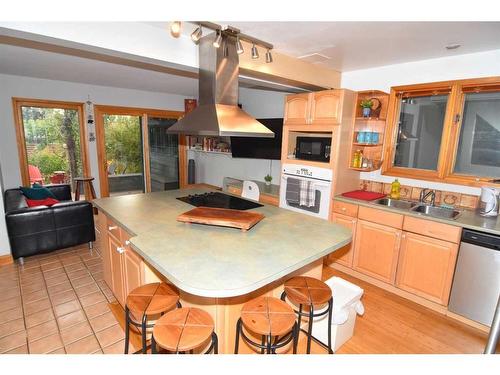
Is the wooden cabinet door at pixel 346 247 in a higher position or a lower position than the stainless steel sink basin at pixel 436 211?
lower

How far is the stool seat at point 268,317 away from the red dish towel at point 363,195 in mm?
1958

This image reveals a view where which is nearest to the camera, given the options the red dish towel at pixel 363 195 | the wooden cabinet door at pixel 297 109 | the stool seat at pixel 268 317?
the stool seat at pixel 268 317

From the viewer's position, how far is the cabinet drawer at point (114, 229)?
2.10 metres

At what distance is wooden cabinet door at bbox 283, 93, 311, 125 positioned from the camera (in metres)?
3.26

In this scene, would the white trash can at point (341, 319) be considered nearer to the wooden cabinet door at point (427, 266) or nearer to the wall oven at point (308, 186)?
the wooden cabinet door at point (427, 266)

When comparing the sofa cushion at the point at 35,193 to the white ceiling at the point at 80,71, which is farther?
the sofa cushion at the point at 35,193

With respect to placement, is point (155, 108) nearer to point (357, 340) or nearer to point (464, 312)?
point (357, 340)

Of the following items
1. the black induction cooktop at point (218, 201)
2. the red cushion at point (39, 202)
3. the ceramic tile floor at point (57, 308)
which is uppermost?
the black induction cooktop at point (218, 201)

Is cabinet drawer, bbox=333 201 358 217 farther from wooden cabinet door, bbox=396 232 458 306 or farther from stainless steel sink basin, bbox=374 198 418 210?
wooden cabinet door, bbox=396 232 458 306

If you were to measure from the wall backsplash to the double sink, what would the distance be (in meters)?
0.15

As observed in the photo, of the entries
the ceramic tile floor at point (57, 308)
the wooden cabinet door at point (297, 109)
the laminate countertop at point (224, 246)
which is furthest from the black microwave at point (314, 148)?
the ceramic tile floor at point (57, 308)

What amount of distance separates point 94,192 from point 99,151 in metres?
0.80

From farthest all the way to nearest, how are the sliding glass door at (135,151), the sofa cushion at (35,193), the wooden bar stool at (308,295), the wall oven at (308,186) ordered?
the sliding glass door at (135,151) → the sofa cushion at (35,193) → the wall oven at (308,186) → the wooden bar stool at (308,295)
